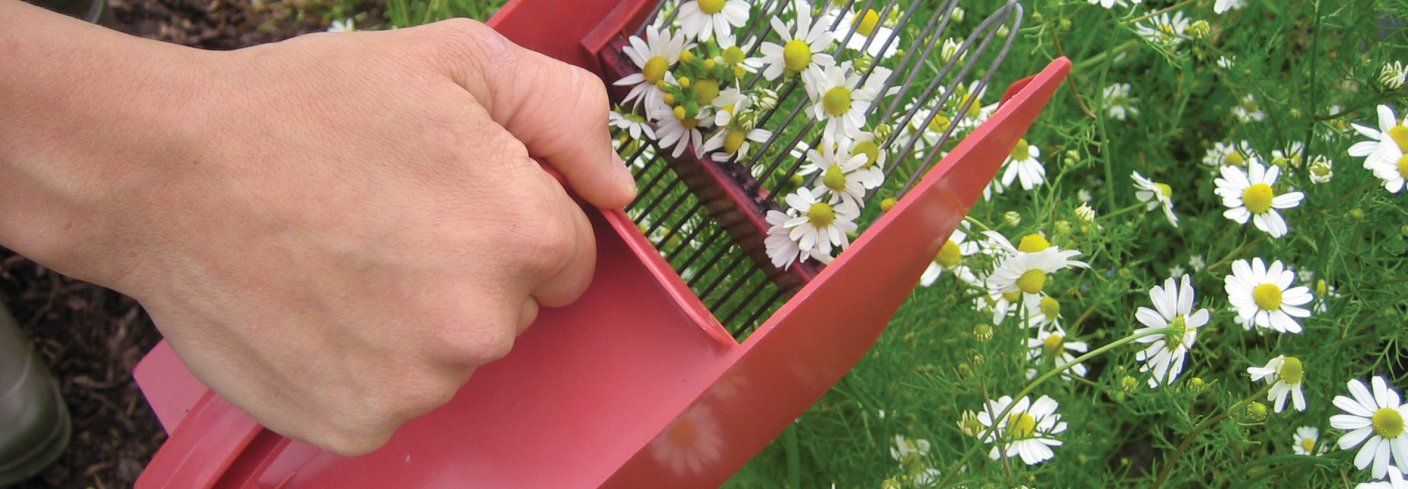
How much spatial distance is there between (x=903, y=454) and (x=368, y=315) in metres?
0.71

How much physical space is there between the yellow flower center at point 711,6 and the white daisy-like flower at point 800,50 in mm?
60

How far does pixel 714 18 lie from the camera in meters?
1.06

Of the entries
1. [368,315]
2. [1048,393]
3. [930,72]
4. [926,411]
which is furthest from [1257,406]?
[368,315]

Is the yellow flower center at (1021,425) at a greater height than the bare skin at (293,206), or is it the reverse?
the bare skin at (293,206)

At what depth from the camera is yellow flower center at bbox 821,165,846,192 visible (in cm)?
102

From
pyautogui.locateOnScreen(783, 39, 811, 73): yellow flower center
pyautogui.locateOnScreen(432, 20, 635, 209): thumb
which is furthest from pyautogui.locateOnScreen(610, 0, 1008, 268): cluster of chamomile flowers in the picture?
pyautogui.locateOnScreen(432, 20, 635, 209): thumb

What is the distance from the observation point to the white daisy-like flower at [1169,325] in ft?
3.50

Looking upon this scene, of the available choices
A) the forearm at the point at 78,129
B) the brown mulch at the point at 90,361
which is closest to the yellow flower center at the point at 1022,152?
the forearm at the point at 78,129

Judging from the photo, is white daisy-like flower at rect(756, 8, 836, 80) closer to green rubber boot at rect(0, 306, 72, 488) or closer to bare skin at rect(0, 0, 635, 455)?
bare skin at rect(0, 0, 635, 455)

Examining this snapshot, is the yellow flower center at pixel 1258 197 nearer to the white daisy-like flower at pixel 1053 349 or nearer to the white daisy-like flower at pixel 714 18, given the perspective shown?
the white daisy-like flower at pixel 1053 349

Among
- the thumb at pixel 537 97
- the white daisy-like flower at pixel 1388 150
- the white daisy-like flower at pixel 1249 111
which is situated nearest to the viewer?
the thumb at pixel 537 97

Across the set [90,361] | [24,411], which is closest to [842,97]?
[24,411]

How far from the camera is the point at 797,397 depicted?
1088 millimetres

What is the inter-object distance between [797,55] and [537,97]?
0.28 m
